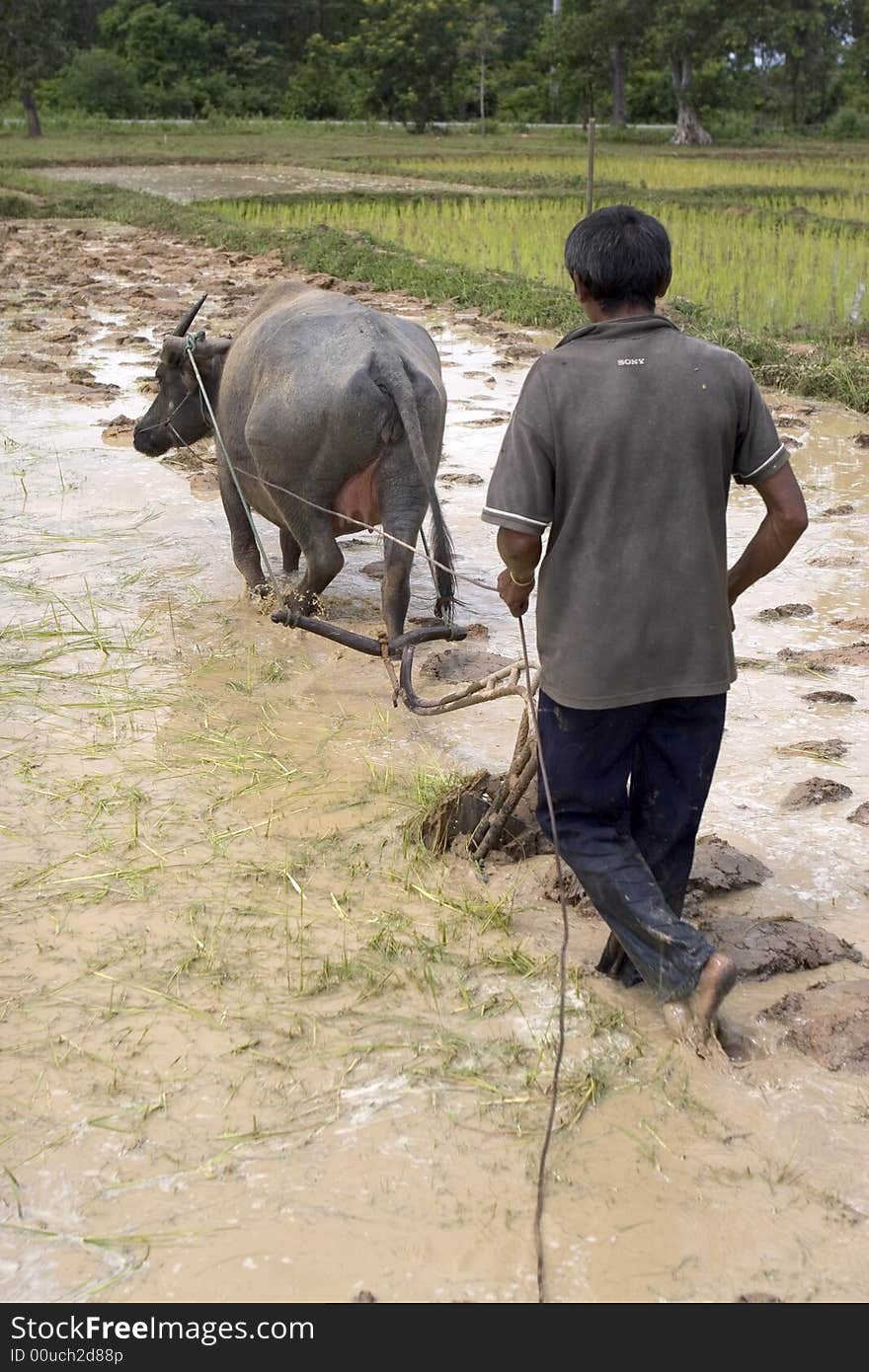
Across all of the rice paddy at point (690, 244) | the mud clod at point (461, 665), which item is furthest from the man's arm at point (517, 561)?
the rice paddy at point (690, 244)

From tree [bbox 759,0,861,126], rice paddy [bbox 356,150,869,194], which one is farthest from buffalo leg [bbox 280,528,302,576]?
tree [bbox 759,0,861,126]

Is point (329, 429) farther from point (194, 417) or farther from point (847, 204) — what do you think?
point (847, 204)

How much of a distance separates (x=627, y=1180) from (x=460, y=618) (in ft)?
9.09

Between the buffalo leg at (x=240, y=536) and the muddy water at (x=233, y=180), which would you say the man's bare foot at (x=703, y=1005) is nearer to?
the buffalo leg at (x=240, y=536)

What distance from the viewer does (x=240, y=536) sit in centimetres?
486

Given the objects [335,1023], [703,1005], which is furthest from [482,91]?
[703,1005]

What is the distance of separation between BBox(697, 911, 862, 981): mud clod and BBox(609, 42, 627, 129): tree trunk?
31111 millimetres

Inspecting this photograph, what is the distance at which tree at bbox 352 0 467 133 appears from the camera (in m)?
31.8

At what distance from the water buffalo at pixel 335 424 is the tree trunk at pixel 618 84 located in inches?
1148

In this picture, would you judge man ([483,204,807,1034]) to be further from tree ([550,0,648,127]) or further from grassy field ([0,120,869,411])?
tree ([550,0,648,127])

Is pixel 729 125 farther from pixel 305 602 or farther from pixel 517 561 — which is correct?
pixel 517 561

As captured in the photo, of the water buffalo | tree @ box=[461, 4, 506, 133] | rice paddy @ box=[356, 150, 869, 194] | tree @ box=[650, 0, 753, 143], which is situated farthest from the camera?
tree @ box=[461, 4, 506, 133]

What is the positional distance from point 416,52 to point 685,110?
6.61 metres

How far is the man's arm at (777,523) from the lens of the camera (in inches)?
91.5
